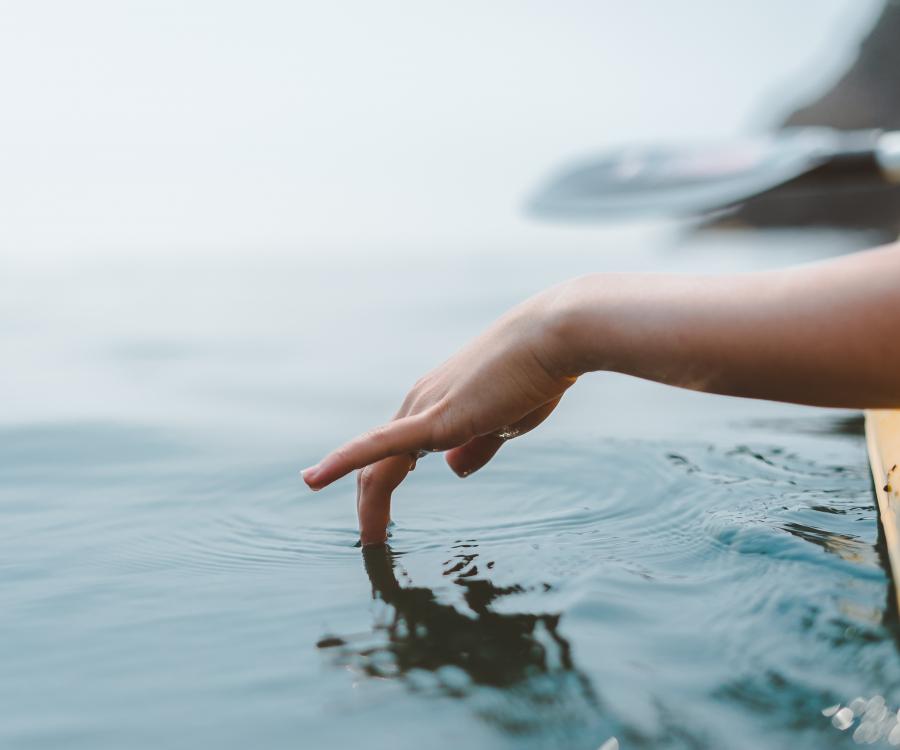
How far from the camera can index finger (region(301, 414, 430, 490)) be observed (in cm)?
111

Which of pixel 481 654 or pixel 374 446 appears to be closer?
pixel 481 654

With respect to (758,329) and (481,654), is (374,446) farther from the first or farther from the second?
(758,329)

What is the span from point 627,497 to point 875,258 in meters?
0.83

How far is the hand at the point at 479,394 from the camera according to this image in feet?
3.47

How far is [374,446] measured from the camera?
3.67 feet

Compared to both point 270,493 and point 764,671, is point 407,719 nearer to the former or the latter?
point 764,671

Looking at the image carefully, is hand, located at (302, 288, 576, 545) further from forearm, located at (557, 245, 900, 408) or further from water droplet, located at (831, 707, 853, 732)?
water droplet, located at (831, 707, 853, 732)

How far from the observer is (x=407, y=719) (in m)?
0.90

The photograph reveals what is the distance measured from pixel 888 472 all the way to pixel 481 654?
76cm

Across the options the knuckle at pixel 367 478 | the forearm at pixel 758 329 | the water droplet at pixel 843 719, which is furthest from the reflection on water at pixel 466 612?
the forearm at pixel 758 329

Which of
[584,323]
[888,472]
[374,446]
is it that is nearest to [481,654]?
[374,446]

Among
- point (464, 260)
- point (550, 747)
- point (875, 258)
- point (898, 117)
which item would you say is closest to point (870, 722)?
point (550, 747)

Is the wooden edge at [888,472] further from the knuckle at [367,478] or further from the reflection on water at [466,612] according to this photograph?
the knuckle at [367,478]

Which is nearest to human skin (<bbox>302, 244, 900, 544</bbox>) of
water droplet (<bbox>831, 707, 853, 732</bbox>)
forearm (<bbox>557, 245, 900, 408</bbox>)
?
forearm (<bbox>557, 245, 900, 408</bbox>)
